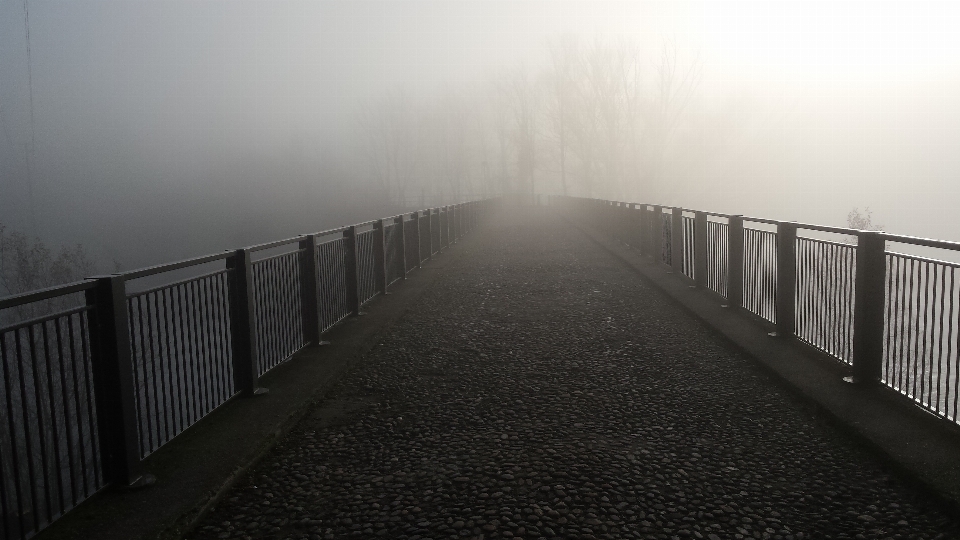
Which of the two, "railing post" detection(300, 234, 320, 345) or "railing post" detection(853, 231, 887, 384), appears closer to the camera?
"railing post" detection(853, 231, 887, 384)

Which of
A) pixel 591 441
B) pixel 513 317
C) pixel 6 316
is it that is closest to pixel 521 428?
pixel 591 441

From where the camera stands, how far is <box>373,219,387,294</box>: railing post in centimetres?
1238

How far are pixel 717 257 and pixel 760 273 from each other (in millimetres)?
2278

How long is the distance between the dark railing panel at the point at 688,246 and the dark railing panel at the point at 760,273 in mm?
3039

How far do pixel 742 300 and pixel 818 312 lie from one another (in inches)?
105

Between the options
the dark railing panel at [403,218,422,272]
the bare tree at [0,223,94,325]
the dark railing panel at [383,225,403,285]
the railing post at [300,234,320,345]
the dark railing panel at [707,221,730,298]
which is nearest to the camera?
the railing post at [300,234,320,345]

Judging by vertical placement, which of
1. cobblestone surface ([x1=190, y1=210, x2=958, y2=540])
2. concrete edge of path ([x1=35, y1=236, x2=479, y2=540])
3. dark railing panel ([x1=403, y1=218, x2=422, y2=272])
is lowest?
cobblestone surface ([x1=190, y1=210, x2=958, y2=540])

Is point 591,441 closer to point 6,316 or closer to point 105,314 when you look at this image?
point 105,314

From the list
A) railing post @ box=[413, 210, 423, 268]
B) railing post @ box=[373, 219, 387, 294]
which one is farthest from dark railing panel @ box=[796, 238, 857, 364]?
railing post @ box=[413, 210, 423, 268]

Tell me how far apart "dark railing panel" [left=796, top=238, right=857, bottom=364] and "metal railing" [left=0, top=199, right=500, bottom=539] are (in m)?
5.14

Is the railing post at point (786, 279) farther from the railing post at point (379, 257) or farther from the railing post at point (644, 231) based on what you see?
the railing post at point (644, 231)

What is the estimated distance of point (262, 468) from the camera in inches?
184

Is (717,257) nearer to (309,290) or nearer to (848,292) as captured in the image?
(848,292)

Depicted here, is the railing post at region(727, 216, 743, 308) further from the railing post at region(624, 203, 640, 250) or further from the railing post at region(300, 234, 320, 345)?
the railing post at region(624, 203, 640, 250)
